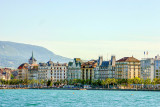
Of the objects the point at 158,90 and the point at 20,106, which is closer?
the point at 20,106

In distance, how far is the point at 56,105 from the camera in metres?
102

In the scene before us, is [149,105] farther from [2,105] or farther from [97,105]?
[2,105]

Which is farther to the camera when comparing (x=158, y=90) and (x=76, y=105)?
(x=158, y=90)

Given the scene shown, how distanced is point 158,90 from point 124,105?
97892 millimetres

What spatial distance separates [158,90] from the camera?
651ft

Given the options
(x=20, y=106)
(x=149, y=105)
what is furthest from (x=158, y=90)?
(x=20, y=106)

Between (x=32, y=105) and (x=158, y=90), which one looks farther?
(x=158, y=90)

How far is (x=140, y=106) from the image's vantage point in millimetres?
101312

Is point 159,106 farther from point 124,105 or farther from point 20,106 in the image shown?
point 20,106

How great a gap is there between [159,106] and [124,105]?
7313mm

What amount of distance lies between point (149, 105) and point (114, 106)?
8.57 metres

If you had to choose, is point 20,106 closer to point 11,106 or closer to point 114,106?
point 11,106

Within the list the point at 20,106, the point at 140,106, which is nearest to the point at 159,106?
the point at 140,106

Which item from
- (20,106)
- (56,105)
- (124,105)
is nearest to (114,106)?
(124,105)
